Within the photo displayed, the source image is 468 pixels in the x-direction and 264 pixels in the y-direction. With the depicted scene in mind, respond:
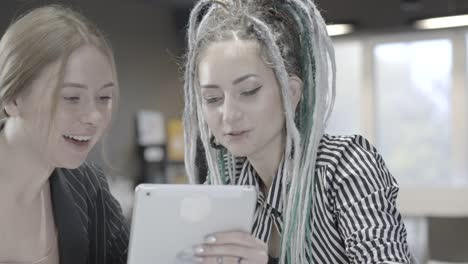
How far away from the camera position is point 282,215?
1.34 meters

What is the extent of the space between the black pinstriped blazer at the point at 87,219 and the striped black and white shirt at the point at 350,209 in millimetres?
411

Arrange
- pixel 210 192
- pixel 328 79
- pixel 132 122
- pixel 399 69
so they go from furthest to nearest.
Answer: pixel 399 69 < pixel 132 122 < pixel 328 79 < pixel 210 192

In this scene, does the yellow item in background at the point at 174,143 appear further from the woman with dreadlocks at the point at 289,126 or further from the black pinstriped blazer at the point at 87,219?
the woman with dreadlocks at the point at 289,126

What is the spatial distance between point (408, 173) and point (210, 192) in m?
5.85

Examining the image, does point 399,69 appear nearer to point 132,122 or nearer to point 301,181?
point 132,122

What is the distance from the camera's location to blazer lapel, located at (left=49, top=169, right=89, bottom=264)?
1481 mm

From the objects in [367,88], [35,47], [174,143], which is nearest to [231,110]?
[35,47]

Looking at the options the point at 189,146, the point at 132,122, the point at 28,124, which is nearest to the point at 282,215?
the point at 189,146

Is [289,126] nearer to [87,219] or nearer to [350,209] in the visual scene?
[350,209]

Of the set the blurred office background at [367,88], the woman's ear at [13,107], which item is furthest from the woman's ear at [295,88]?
the blurred office background at [367,88]

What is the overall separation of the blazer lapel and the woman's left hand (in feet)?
1.57

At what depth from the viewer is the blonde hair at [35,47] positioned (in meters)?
1.22

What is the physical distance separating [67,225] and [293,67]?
0.66m

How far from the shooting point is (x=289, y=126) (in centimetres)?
127
